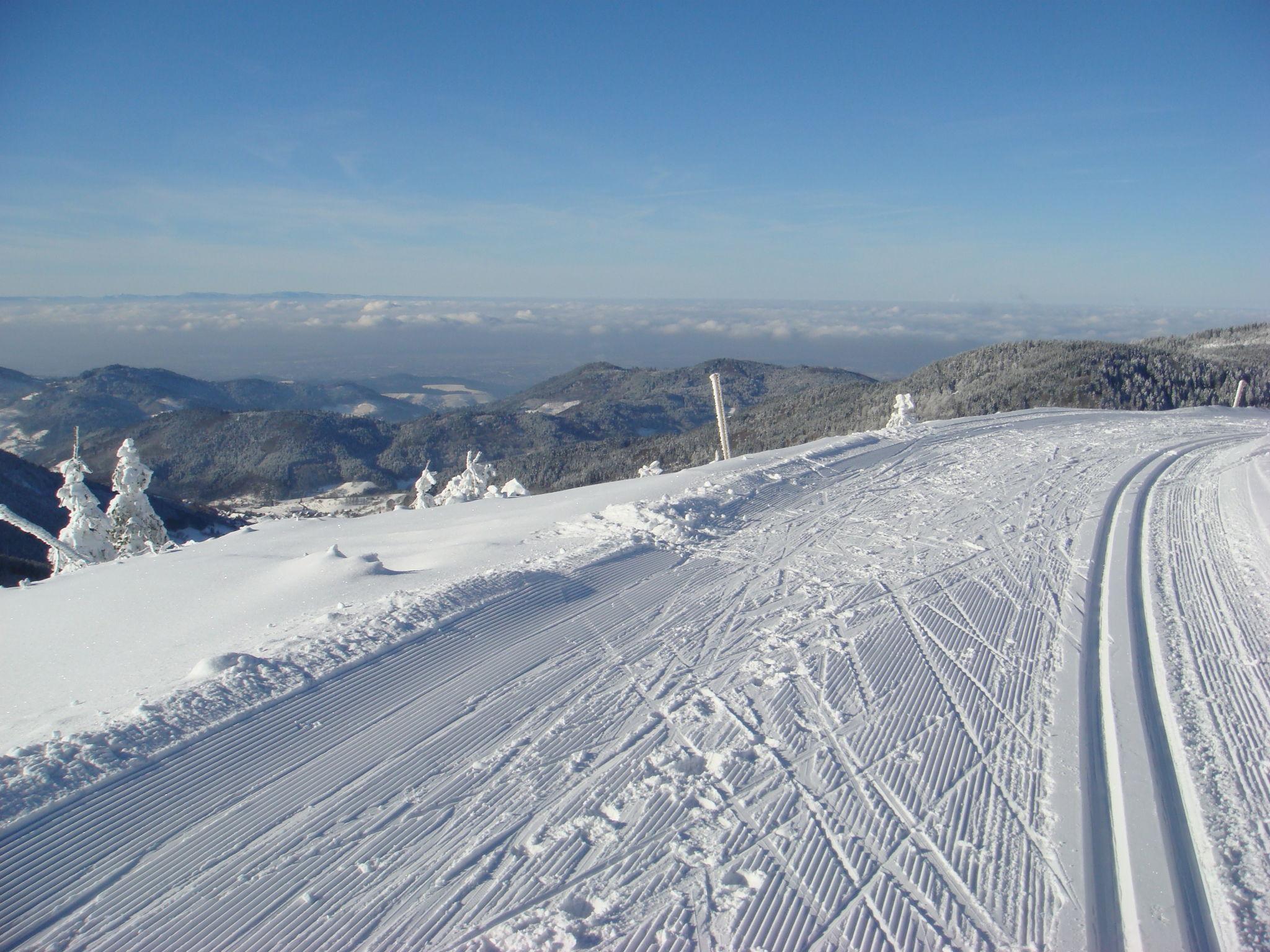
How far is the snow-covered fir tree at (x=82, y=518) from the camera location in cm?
1944

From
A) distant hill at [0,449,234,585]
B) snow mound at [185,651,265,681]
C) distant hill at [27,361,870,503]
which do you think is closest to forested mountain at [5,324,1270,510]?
distant hill at [27,361,870,503]

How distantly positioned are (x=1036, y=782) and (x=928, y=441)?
43.5 feet

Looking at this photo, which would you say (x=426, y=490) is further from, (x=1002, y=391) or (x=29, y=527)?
(x=1002, y=391)

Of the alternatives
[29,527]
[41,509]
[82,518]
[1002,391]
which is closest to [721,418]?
[29,527]

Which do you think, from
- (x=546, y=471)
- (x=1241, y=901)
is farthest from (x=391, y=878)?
(x=546, y=471)

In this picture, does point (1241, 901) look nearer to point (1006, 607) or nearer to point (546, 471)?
point (1006, 607)

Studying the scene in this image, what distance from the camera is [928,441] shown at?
16.2 meters

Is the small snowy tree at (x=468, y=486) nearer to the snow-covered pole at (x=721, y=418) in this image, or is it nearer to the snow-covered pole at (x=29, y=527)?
the snow-covered pole at (x=721, y=418)

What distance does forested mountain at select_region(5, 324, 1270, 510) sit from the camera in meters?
59.2

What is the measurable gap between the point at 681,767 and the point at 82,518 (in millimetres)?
23128

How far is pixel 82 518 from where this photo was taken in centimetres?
1970

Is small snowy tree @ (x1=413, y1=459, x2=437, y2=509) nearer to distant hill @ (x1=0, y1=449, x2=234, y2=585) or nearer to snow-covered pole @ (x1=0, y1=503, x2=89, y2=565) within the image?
snow-covered pole @ (x1=0, y1=503, x2=89, y2=565)

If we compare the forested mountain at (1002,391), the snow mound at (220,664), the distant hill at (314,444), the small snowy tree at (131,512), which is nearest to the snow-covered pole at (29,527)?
the small snowy tree at (131,512)

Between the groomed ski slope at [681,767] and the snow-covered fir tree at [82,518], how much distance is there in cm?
1435
